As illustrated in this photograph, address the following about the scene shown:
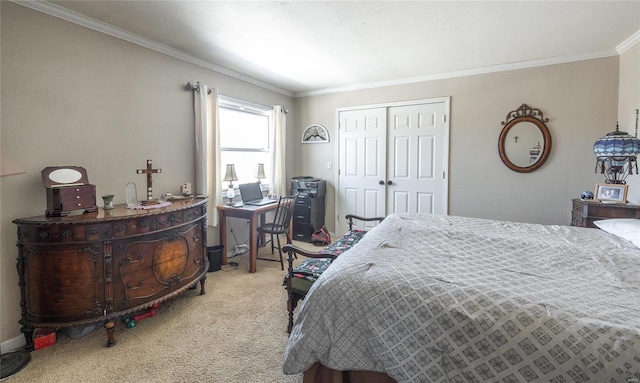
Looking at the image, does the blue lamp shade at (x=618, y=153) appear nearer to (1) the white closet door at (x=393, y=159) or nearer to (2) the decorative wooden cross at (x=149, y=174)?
(1) the white closet door at (x=393, y=159)

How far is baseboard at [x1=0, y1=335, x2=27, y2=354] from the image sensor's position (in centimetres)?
209

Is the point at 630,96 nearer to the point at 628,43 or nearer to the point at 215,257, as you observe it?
the point at 628,43

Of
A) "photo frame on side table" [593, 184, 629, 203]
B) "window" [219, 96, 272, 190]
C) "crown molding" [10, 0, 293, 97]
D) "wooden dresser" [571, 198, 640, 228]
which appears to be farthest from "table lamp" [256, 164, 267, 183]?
"photo frame on side table" [593, 184, 629, 203]

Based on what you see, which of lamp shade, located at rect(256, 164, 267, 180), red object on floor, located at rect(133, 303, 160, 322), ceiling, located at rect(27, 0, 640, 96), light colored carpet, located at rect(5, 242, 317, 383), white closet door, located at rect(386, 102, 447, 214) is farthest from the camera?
lamp shade, located at rect(256, 164, 267, 180)

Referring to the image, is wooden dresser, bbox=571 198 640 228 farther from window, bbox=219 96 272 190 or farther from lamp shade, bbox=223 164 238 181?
window, bbox=219 96 272 190

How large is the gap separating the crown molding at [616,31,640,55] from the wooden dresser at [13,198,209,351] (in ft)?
15.9

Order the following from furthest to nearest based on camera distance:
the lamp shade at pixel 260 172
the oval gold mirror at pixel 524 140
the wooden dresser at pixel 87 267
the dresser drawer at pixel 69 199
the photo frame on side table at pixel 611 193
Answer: the lamp shade at pixel 260 172
the oval gold mirror at pixel 524 140
the photo frame on side table at pixel 611 193
the dresser drawer at pixel 69 199
the wooden dresser at pixel 87 267

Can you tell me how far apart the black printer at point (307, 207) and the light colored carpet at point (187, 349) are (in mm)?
1940

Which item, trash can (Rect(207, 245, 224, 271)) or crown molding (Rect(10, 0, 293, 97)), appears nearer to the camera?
Answer: crown molding (Rect(10, 0, 293, 97))

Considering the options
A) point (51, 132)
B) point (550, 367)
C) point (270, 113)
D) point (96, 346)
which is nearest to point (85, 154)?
point (51, 132)

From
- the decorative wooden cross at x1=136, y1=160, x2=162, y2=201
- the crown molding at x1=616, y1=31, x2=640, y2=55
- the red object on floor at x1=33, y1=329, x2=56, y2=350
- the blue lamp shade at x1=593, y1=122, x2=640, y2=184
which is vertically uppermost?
the crown molding at x1=616, y1=31, x2=640, y2=55

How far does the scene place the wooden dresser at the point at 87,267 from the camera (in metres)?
2.01

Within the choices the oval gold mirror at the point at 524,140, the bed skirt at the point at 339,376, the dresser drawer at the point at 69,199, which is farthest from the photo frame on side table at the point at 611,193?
the dresser drawer at the point at 69,199

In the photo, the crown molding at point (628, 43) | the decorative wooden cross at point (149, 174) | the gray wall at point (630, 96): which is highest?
the crown molding at point (628, 43)
